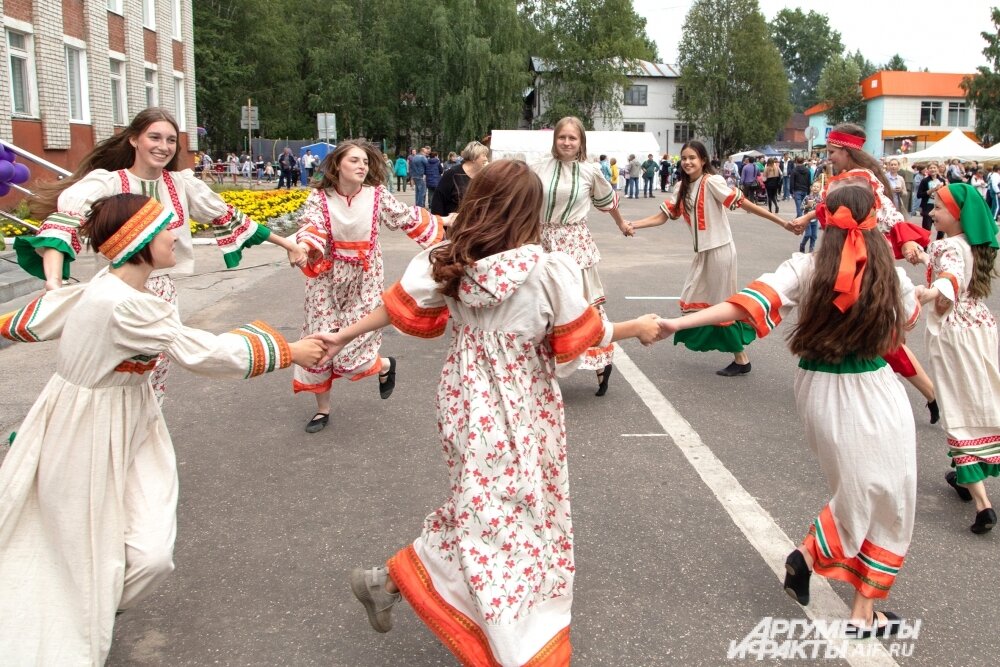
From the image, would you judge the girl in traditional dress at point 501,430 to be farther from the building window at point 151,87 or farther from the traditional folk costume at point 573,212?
the building window at point 151,87

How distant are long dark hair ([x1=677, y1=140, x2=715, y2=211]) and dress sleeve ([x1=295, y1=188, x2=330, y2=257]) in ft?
9.38

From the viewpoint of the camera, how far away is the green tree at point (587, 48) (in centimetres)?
6544

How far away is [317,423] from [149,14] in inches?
1054

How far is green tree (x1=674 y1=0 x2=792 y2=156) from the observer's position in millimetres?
70938

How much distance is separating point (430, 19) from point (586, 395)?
5195 centimetres

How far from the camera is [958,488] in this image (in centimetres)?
456

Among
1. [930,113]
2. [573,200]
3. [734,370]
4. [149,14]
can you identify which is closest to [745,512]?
[573,200]

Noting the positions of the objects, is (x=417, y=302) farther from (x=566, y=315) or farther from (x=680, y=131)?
(x=680, y=131)

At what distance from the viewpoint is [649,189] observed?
1486 inches

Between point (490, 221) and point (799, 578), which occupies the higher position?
point (490, 221)

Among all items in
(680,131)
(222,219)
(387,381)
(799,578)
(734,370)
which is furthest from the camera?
(680,131)

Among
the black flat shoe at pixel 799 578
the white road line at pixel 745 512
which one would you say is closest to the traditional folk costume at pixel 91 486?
the black flat shoe at pixel 799 578

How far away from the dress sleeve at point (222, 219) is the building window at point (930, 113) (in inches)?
3010

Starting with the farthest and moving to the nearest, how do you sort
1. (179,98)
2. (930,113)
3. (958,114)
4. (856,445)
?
(958,114), (930,113), (179,98), (856,445)
